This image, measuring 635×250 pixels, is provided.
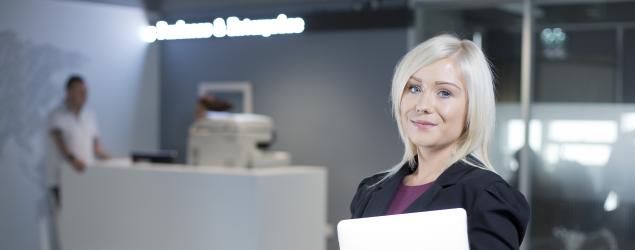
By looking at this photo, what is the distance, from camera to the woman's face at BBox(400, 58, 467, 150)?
5.39 ft

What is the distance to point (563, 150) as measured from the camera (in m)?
5.94

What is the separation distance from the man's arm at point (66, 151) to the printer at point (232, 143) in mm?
864

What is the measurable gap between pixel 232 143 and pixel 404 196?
135 inches

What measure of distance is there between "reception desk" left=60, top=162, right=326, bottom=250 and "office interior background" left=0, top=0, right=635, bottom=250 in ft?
4.50

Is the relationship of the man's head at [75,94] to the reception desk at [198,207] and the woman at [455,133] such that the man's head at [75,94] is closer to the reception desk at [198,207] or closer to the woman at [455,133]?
the reception desk at [198,207]

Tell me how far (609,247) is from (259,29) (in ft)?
11.2

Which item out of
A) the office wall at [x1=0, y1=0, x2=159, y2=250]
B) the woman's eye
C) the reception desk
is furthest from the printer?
the woman's eye

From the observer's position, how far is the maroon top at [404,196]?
1.75 metres

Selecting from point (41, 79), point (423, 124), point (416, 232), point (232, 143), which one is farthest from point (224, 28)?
point (416, 232)

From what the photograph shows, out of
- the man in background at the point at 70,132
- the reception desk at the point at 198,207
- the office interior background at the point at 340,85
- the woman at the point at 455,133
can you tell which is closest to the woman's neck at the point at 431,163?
the woman at the point at 455,133

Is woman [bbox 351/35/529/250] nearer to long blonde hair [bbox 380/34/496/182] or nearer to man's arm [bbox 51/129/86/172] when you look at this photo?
long blonde hair [bbox 380/34/496/182]

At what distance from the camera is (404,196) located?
1.81 meters

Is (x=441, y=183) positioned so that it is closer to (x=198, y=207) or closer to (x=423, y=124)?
(x=423, y=124)

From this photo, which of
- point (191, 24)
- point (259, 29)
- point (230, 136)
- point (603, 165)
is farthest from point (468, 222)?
point (191, 24)
